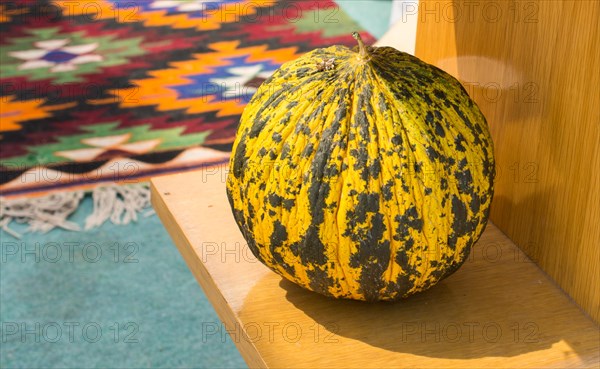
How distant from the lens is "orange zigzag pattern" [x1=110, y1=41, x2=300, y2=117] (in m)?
2.46

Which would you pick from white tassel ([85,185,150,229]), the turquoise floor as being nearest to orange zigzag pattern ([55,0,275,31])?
white tassel ([85,185,150,229])

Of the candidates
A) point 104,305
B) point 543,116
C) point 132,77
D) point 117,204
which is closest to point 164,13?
point 132,77

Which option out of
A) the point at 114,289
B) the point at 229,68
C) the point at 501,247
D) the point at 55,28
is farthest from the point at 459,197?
the point at 55,28

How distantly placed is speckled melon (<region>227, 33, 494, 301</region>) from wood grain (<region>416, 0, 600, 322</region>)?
88 millimetres

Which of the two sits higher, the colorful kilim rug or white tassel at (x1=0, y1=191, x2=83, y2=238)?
the colorful kilim rug

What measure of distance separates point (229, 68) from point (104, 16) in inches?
25.6

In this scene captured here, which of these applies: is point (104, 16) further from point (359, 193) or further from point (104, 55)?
point (359, 193)

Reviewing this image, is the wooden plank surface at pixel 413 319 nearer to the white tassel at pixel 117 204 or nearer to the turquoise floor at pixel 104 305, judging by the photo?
the turquoise floor at pixel 104 305

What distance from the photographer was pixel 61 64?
107 inches

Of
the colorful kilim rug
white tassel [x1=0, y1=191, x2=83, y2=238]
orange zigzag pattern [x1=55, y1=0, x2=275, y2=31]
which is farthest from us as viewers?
orange zigzag pattern [x1=55, y1=0, x2=275, y2=31]

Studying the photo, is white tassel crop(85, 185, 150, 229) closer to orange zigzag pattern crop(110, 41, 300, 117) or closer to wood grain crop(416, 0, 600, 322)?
orange zigzag pattern crop(110, 41, 300, 117)

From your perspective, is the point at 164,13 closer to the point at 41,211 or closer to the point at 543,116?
the point at 41,211

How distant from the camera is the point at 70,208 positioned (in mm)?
2047

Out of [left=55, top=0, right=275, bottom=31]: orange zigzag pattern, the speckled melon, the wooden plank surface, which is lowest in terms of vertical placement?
[left=55, top=0, right=275, bottom=31]: orange zigzag pattern
